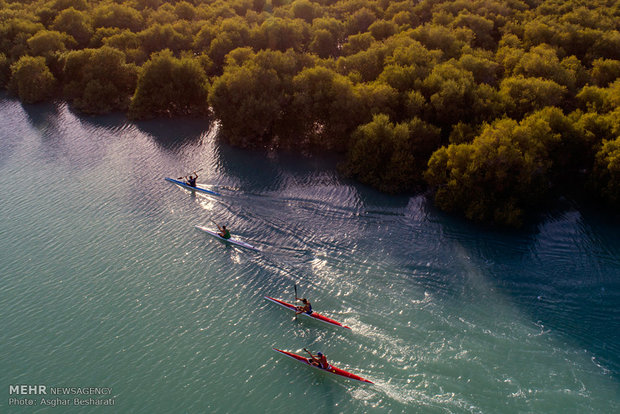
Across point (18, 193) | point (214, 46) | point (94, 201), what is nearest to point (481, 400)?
point (94, 201)

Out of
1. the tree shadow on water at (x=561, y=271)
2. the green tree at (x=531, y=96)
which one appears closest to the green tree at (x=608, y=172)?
the tree shadow on water at (x=561, y=271)

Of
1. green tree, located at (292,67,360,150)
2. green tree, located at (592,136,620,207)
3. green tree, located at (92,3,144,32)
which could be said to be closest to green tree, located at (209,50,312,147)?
green tree, located at (292,67,360,150)

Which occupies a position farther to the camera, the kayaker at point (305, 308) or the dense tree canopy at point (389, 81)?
the dense tree canopy at point (389, 81)

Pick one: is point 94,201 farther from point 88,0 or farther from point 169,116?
point 88,0

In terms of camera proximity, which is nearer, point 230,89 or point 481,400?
point 481,400

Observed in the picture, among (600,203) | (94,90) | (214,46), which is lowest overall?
(600,203)

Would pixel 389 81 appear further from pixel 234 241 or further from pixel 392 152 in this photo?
pixel 234 241

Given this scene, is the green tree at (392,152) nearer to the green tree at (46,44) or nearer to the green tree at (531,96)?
the green tree at (531,96)

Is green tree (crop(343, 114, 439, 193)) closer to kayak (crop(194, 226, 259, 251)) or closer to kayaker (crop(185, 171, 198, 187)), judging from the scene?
kayak (crop(194, 226, 259, 251))
